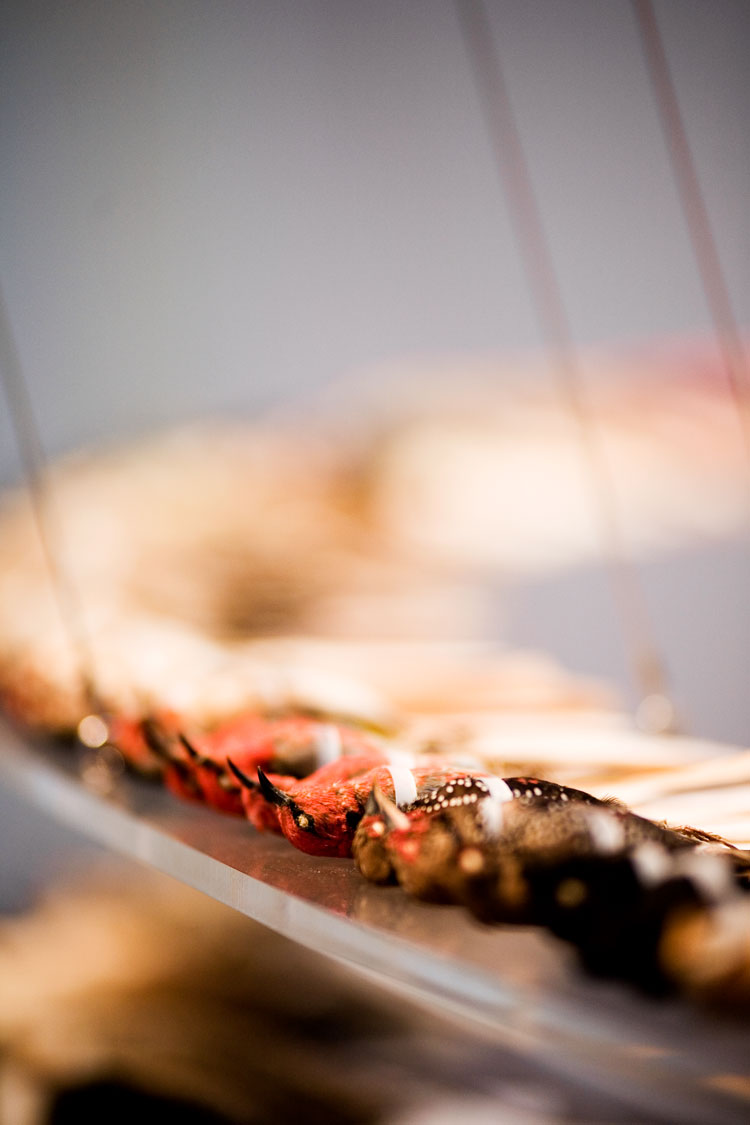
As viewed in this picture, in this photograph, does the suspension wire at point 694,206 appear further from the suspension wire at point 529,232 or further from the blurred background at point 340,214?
the blurred background at point 340,214

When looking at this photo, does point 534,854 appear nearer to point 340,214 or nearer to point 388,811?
point 388,811

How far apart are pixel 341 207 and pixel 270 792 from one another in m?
2.35

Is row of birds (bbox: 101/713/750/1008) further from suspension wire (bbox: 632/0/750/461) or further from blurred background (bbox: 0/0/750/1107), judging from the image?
blurred background (bbox: 0/0/750/1107)

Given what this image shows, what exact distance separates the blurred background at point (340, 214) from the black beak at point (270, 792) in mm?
1755

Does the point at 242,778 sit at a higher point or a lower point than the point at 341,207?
lower

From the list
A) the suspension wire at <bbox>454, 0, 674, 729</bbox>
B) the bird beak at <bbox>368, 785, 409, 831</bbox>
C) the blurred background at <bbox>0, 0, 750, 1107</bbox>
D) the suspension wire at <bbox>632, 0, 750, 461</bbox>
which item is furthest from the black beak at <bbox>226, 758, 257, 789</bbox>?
the blurred background at <bbox>0, 0, 750, 1107</bbox>

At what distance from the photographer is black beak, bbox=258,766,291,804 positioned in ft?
2.29

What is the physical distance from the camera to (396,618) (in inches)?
105

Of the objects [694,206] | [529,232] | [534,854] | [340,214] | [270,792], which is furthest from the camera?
[340,214]

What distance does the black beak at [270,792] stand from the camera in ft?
2.29

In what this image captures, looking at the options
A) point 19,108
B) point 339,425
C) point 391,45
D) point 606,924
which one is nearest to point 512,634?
point 339,425

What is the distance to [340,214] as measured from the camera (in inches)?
108

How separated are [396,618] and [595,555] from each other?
2.78 ft

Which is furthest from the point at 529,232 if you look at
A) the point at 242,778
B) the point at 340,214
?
the point at 242,778
